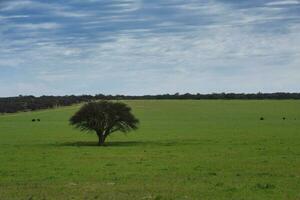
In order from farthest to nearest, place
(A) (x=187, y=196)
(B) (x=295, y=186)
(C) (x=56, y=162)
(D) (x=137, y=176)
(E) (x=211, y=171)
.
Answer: (C) (x=56, y=162)
(E) (x=211, y=171)
(D) (x=137, y=176)
(B) (x=295, y=186)
(A) (x=187, y=196)

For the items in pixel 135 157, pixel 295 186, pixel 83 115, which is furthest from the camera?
pixel 83 115

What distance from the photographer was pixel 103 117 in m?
55.8

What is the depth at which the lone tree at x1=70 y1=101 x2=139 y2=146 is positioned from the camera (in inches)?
2194

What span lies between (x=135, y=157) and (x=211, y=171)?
425 inches

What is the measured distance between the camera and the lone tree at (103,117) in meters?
55.7

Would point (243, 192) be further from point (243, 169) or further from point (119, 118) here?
point (119, 118)

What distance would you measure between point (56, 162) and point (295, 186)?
55.4 ft

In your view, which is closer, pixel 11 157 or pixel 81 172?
pixel 81 172

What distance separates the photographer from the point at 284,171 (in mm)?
28547

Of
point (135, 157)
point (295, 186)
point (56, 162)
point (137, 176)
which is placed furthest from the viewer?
point (135, 157)

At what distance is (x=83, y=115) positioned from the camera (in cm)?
5597

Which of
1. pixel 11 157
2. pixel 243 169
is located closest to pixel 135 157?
pixel 11 157

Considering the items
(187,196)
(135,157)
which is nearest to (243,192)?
(187,196)

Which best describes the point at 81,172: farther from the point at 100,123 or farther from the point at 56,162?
the point at 100,123
